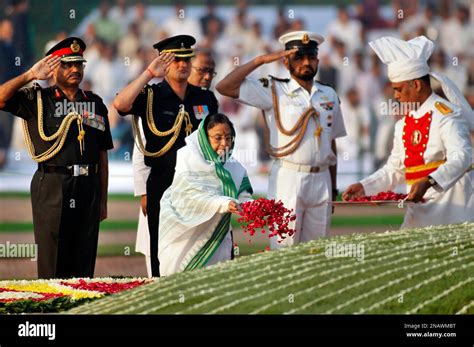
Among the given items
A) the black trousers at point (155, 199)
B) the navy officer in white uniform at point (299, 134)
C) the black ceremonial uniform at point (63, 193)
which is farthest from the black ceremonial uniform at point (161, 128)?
the black ceremonial uniform at point (63, 193)

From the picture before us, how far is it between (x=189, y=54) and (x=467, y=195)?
2.03 m

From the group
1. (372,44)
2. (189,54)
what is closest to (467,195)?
(372,44)

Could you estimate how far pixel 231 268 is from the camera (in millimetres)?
8688

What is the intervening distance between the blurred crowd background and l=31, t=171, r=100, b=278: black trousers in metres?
1.48

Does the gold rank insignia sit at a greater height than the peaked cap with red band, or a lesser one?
lesser

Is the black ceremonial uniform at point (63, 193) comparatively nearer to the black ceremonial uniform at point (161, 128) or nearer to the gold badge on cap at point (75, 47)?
the gold badge on cap at point (75, 47)

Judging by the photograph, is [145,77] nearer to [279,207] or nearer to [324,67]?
[279,207]

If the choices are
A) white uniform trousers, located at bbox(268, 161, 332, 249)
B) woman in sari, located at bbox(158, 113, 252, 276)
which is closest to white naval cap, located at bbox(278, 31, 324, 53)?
white uniform trousers, located at bbox(268, 161, 332, 249)

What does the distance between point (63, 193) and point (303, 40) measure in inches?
73.0

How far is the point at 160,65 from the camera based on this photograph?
973 centimetres

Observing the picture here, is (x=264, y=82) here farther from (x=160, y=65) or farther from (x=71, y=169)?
(x=71, y=169)

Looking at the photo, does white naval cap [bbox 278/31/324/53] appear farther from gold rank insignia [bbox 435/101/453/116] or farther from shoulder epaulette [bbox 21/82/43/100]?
shoulder epaulette [bbox 21/82/43/100]

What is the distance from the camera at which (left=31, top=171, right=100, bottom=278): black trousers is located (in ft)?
32.0
